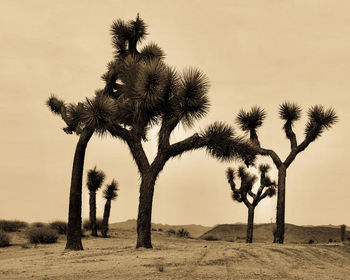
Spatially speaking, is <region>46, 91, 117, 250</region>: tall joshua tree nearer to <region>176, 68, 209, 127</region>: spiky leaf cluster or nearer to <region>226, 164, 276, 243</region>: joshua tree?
<region>176, 68, 209, 127</region>: spiky leaf cluster

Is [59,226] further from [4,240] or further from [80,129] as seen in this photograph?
[80,129]

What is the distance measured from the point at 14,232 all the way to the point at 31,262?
14.1m

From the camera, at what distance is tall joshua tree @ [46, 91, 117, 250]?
14.9 metres

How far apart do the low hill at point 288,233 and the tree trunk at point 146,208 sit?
19.9 m

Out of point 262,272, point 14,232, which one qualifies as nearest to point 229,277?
point 262,272

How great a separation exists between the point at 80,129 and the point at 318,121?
36.6 feet

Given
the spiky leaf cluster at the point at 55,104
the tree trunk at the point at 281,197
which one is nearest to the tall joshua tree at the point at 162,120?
the spiky leaf cluster at the point at 55,104

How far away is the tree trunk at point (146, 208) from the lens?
1477 centimetres

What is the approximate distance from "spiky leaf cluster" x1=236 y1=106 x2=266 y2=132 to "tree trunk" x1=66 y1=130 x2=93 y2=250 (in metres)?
9.22

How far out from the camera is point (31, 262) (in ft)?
40.5

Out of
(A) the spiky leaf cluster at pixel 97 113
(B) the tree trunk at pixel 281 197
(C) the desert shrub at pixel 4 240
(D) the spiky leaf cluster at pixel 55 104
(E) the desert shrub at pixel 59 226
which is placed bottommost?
(C) the desert shrub at pixel 4 240

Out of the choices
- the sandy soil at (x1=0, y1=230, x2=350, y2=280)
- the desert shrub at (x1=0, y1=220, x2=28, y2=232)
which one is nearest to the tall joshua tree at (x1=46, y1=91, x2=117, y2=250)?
the sandy soil at (x1=0, y1=230, x2=350, y2=280)

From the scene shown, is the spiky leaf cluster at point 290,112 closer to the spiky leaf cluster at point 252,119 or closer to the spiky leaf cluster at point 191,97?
the spiky leaf cluster at point 252,119

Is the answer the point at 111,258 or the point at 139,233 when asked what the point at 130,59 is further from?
the point at 111,258
